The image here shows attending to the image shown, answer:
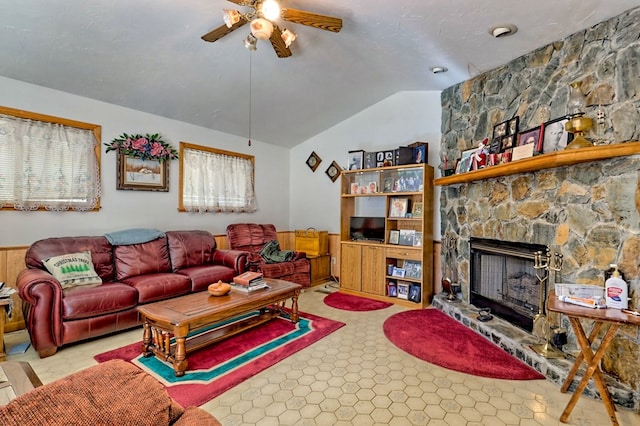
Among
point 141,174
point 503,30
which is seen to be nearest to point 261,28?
point 503,30

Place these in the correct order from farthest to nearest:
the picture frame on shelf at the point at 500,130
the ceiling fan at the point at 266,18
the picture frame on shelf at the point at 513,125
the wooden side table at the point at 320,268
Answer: the wooden side table at the point at 320,268, the picture frame on shelf at the point at 500,130, the picture frame on shelf at the point at 513,125, the ceiling fan at the point at 266,18

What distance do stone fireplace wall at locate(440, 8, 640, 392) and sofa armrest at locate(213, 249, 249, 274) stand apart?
2916mm

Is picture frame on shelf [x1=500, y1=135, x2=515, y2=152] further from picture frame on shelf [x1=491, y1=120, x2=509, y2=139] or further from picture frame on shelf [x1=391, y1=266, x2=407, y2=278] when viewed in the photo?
picture frame on shelf [x1=391, y1=266, x2=407, y2=278]

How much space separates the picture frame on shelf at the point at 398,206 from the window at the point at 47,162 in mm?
3734

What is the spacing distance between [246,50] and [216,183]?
2295mm

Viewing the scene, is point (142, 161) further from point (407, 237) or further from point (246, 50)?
point (407, 237)

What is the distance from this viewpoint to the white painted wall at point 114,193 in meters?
3.24

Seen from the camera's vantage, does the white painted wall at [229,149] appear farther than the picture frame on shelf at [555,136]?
Yes

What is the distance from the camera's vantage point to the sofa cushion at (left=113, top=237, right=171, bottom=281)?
361 centimetres

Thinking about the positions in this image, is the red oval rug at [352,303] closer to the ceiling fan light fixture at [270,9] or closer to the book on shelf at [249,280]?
the book on shelf at [249,280]

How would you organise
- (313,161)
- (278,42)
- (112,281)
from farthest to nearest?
1. (313,161)
2. (112,281)
3. (278,42)

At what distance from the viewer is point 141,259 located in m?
3.75

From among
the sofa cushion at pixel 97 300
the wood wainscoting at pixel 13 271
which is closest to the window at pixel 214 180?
the sofa cushion at pixel 97 300

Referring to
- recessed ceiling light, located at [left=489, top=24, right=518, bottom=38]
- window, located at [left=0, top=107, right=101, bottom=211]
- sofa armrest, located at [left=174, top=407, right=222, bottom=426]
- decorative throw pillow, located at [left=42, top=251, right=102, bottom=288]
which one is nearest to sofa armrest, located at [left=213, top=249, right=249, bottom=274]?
decorative throw pillow, located at [left=42, top=251, right=102, bottom=288]
